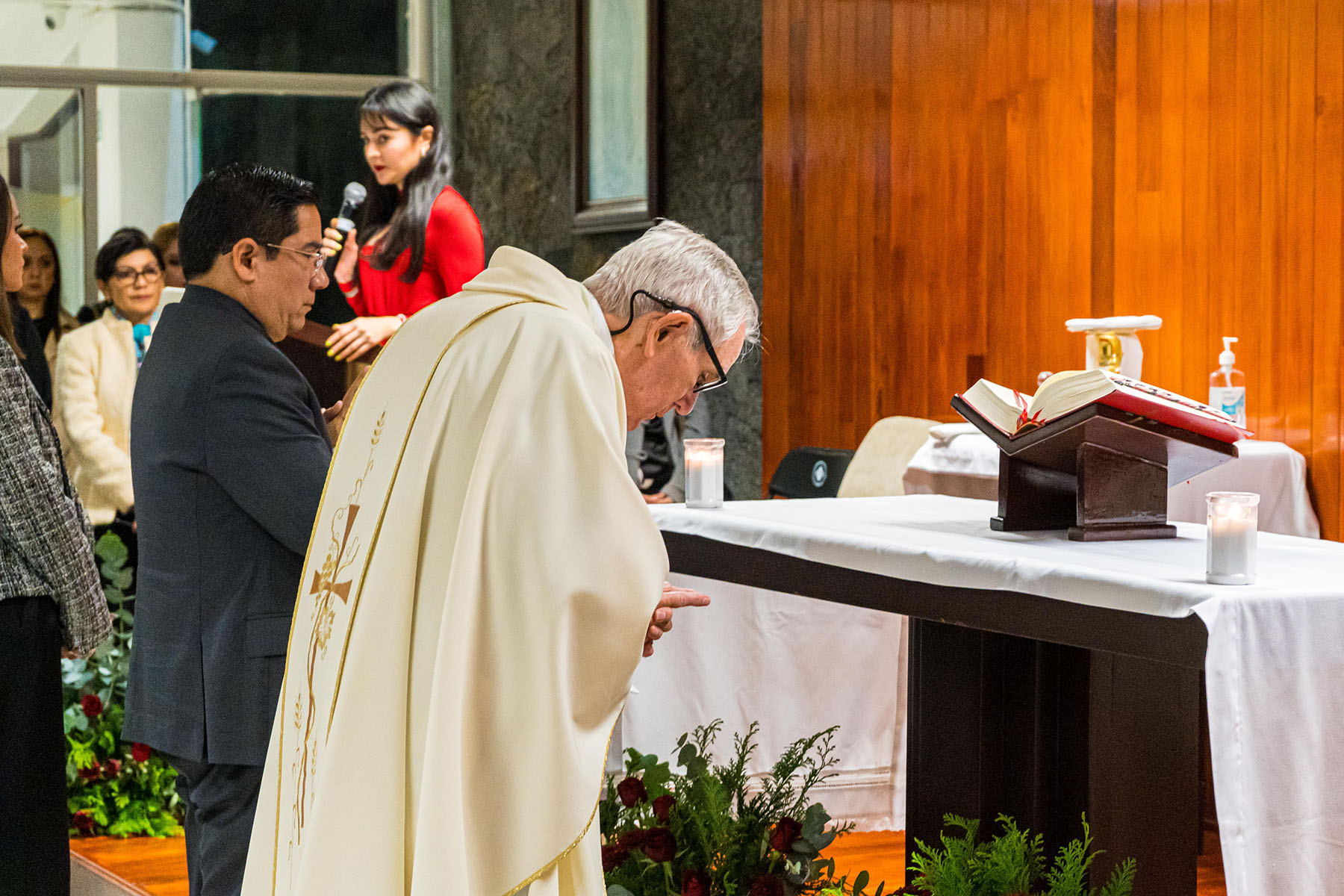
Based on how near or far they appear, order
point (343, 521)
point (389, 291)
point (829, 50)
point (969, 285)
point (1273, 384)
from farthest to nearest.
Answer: point (829, 50), point (969, 285), point (389, 291), point (1273, 384), point (343, 521)

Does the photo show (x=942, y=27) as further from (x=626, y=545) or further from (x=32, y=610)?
(x=626, y=545)

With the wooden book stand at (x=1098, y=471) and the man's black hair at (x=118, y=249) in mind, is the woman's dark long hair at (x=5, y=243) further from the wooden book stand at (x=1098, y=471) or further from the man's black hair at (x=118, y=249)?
the man's black hair at (x=118, y=249)

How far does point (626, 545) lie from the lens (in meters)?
1.75

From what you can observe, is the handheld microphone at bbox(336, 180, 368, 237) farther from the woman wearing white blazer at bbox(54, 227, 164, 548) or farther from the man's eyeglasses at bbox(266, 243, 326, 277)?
the man's eyeglasses at bbox(266, 243, 326, 277)

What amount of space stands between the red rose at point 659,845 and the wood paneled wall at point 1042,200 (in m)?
2.03

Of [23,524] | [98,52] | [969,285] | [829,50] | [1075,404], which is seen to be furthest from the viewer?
[98,52]

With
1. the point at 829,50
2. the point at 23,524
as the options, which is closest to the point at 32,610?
the point at 23,524

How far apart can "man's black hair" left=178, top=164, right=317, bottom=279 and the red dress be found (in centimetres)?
154

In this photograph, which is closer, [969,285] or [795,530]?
[795,530]

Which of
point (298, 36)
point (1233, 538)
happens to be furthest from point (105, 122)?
point (1233, 538)

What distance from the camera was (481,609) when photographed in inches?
68.7

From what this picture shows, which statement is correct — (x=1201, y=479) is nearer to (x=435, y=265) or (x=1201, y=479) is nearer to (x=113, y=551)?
(x=435, y=265)

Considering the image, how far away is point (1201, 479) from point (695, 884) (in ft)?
5.71

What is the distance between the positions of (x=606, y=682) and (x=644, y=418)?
1.56ft
